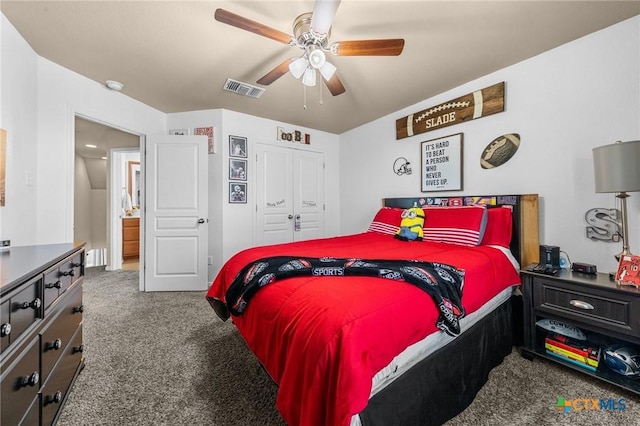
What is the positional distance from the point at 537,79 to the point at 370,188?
2.22 meters

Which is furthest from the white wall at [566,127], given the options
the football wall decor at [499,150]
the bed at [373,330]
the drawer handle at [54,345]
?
the drawer handle at [54,345]

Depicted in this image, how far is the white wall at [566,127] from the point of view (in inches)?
74.5

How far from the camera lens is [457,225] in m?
2.42

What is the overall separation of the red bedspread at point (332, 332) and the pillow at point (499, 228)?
0.87m

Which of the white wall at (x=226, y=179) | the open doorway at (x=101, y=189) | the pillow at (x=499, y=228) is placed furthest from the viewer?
the open doorway at (x=101, y=189)

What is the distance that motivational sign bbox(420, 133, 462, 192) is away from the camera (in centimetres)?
289

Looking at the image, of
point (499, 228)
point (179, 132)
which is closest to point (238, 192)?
point (179, 132)

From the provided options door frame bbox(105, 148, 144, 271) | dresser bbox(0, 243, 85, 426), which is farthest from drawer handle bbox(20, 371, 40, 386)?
door frame bbox(105, 148, 144, 271)

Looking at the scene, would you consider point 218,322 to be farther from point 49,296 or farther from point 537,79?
point 537,79

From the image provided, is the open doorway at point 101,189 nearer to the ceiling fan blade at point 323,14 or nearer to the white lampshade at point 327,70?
the white lampshade at point 327,70

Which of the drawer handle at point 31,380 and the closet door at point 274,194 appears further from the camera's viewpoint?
the closet door at point 274,194

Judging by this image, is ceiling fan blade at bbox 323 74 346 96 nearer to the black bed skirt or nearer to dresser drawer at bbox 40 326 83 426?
the black bed skirt

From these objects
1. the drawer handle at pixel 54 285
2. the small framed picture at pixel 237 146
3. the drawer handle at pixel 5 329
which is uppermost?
the small framed picture at pixel 237 146

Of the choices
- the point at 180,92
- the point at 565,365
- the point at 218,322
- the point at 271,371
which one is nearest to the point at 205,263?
the point at 218,322
